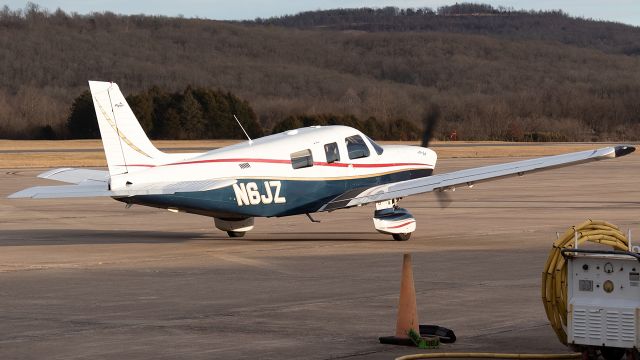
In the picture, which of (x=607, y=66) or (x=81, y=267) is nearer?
(x=81, y=267)

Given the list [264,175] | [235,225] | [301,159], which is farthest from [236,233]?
[264,175]

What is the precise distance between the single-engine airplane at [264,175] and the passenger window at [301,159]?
0.06ft

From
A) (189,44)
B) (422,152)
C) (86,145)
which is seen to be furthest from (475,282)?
(189,44)

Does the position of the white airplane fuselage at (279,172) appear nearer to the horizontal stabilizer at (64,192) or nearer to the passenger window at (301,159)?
the passenger window at (301,159)

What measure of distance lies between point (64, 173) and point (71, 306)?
1126 centimetres

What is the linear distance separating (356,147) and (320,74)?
120m

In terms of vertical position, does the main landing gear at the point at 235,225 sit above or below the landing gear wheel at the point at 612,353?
below

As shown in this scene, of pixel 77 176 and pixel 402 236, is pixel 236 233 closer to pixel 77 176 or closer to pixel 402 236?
pixel 402 236

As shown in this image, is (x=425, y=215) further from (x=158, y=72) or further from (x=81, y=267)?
(x=158, y=72)

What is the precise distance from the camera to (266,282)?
690 inches

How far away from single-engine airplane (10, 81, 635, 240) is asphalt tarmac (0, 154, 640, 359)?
0.83m

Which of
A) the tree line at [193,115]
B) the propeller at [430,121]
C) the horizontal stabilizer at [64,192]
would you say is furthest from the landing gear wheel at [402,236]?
the tree line at [193,115]

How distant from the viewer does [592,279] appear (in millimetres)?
10586

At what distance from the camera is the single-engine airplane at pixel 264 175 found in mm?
21609
